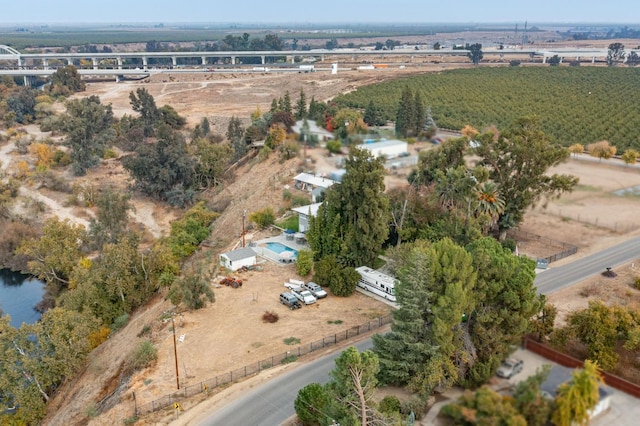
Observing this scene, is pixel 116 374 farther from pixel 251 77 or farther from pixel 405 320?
pixel 251 77

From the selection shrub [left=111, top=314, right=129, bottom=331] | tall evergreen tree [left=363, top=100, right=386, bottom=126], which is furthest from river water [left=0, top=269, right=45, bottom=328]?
tall evergreen tree [left=363, top=100, right=386, bottom=126]

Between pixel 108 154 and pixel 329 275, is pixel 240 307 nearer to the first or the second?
pixel 329 275

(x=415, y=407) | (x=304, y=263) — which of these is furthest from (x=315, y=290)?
(x=415, y=407)

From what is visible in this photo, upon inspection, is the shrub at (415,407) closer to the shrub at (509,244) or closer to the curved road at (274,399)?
the curved road at (274,399)

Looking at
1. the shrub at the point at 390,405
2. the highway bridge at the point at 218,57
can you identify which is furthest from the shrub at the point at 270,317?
the highway bridge at the point at 218,57

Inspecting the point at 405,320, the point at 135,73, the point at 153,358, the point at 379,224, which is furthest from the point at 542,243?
the point at 135,73

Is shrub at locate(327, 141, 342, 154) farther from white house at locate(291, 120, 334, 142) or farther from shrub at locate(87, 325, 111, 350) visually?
shrub at locate(87, 325, 111, 350)
